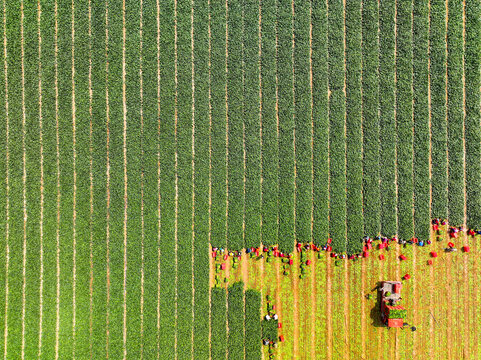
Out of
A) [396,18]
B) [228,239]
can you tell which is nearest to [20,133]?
[228,239]

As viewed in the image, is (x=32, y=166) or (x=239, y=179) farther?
(x=32, y=166)

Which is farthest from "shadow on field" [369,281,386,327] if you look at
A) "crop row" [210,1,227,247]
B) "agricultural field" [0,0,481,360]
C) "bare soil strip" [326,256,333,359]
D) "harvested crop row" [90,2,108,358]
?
"harvested crop row" [90,2,108,358]

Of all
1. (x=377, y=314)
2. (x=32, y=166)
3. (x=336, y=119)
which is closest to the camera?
(x=377, y=314)

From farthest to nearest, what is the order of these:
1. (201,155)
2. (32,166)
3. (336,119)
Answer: (32,166) < (201,155) < (336,119)

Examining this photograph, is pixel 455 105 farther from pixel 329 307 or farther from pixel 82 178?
pixel 82 178

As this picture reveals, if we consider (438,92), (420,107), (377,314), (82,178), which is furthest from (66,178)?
(438,92)

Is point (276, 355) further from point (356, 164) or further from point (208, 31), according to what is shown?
point (208, 31)
